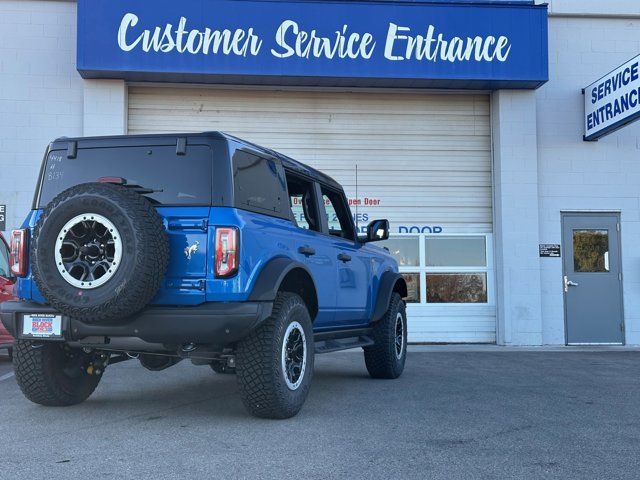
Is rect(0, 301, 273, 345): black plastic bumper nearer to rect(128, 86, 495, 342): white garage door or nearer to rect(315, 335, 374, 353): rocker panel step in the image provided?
rect(315, 335, 374, 353): rocker panel step

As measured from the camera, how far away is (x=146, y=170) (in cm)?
513

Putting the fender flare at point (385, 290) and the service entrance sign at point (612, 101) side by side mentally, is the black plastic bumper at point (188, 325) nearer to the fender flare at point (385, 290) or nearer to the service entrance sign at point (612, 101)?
the fender flare at point (385, 290)

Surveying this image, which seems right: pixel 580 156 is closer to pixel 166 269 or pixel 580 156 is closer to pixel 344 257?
pixel 344 257

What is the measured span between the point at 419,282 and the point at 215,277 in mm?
8167

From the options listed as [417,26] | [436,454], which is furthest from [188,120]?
[436,454]

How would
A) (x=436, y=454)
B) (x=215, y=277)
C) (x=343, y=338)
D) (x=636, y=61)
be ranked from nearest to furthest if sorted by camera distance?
(x=436, y=454)
(x=215, y=277)
(x=343, y=338)
(x=636, y=61)

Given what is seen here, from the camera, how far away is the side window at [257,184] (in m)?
5.00

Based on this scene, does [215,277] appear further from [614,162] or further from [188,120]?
[614,162]

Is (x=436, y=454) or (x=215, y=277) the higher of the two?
(x=215, y=277)

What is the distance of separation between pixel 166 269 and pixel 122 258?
331 millimetres


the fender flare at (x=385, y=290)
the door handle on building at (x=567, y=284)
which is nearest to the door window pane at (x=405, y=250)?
the door handle on building at (x=567, y=284)

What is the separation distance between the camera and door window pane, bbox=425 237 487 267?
41.0 feet

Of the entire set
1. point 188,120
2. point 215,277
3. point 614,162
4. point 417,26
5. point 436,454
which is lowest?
point 436,454

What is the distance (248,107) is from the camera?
12422 millimetres
